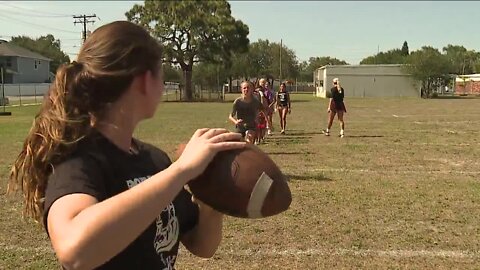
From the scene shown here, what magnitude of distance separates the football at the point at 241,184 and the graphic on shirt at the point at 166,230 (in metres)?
0.12

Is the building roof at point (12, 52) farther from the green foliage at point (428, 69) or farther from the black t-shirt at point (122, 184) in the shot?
the black t-shirt at point (122, 184)

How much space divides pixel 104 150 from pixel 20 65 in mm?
87899

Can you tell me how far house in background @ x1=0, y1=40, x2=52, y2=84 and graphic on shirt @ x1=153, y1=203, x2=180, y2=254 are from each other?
82.5 m

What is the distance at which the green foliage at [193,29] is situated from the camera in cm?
5269

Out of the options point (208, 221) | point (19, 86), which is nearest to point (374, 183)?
point (208, 221)

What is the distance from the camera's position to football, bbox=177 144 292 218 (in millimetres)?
1754

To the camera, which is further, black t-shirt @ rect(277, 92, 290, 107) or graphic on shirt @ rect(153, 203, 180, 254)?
black t-shirt @ rect(277, 92, 290, 107)

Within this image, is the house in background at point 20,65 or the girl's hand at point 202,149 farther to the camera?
the house in background at point 20,65

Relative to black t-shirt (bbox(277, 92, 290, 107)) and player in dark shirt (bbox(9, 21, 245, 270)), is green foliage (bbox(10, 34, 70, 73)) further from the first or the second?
player in dark shirt (bbox(9, 21, 245, 270))

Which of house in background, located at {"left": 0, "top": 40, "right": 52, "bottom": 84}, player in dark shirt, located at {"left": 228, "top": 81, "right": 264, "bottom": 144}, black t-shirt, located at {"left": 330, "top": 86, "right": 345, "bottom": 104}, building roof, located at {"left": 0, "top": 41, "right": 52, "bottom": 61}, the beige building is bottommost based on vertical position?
player in dark shirt, located at {"left": 228, "top": 81, "right": 264, "bottom": 144}

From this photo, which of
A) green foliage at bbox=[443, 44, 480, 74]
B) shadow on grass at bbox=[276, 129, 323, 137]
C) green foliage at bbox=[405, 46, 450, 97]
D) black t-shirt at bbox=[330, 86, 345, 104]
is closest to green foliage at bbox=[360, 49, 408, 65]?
green foliage at bbox=[443, 44, 480, 74]

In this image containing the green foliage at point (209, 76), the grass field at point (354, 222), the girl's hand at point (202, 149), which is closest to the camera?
the girl's hand at point (202, 149)

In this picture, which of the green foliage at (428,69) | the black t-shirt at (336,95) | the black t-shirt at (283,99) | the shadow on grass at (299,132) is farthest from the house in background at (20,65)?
the black t-shirt at (336,95)

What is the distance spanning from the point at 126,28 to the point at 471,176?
9647 millimetres
